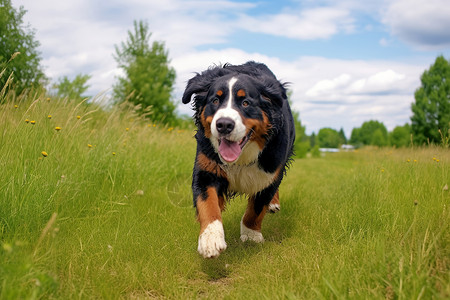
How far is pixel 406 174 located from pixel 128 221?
3.57 meters

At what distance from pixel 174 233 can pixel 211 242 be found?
3.18ft

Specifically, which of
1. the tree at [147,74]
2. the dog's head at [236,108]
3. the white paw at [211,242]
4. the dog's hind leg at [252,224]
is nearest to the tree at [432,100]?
the tree at [147,74]

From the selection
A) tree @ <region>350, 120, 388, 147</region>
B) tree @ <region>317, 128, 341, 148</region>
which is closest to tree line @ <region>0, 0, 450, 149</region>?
tree @ <region>350, 120, 388, 147</region>

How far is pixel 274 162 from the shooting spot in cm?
381

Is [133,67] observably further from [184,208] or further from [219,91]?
[219,91]

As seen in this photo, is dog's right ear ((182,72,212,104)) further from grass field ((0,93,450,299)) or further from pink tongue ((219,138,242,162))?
grass field ((0,93,450,299))

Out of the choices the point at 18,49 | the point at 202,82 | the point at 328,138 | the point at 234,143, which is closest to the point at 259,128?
the point at 234,143

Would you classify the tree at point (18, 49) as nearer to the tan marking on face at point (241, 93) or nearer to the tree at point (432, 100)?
the tan marking on face at point (241, 93)

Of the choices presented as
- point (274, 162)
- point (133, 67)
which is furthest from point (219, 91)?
point (133, 67)

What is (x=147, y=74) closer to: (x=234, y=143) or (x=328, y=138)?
(x=234, y=143)

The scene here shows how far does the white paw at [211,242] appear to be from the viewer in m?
3.05

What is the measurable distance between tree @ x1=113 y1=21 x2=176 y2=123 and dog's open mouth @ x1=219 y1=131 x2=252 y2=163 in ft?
55.1

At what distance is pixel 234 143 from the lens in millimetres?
3357

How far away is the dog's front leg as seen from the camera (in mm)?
3059
